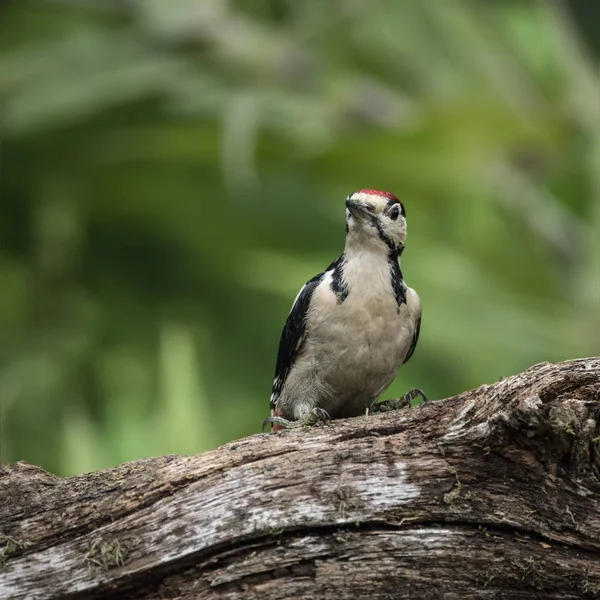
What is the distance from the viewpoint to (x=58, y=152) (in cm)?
729

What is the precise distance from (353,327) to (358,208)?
451 mm

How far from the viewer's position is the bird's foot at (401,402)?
351 centimetres

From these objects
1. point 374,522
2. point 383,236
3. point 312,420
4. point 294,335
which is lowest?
point 374,522

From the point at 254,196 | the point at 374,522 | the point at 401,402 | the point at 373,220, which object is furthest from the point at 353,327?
the point at 254,196

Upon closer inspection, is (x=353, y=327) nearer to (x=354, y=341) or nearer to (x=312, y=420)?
(x=354, y=341)

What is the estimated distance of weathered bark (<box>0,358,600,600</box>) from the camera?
9.12 ft

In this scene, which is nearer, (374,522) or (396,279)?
(374,522)

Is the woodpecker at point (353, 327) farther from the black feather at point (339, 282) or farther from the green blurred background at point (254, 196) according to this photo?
the green blurred background at point (254, 196)

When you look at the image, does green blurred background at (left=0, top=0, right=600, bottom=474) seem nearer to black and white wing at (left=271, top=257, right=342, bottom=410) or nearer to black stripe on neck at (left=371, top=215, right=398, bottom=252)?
black and white wing at (left=271, top=257, right=342, bottom=410)

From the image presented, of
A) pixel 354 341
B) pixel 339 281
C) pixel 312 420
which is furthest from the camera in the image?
pixel 339 281

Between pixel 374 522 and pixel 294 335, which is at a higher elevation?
pixel 294 335

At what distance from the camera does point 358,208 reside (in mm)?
3838

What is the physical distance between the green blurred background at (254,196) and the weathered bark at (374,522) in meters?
3.47

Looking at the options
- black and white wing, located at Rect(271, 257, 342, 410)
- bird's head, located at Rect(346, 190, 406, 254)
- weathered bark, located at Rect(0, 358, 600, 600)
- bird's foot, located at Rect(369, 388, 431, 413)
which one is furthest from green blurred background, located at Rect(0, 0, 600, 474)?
weathered bark, located at Rect(0, 358, 600, 600)
